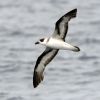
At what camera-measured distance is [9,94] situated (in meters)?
19.8

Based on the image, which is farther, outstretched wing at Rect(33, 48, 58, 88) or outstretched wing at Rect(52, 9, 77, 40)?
outstretched wing at Rect(33, 48, 58, 88)

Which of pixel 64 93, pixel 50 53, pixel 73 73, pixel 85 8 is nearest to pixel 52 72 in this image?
pixel 73 73

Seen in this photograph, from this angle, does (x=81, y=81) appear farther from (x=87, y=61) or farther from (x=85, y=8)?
(x=85, y=8)

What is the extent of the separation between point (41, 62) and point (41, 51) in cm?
889

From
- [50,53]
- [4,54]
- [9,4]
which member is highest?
[50,53]

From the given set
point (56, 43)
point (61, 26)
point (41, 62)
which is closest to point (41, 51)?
point (41, 62)

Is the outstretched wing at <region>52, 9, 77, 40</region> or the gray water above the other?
the outstretched wing at <region>52, 9, 77, 40</region>

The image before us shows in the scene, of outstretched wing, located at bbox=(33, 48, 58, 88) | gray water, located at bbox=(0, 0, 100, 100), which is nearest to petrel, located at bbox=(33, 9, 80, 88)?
outstretched wing, located at bbox=(33, 48, 58, 88)

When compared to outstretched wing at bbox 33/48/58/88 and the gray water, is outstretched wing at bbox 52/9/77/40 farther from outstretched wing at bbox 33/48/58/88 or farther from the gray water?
the gray water

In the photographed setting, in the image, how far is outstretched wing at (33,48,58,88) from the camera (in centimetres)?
1555

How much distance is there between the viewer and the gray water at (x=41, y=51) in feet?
65.9

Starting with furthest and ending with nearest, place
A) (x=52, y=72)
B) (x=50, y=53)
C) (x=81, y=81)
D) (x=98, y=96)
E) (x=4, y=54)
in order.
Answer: (x=4, y=54) < (x=52, y=72) < (x=81, y=81) < (x=98, y=96) < (x=50, y=53)

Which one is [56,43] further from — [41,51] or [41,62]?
[41,51]

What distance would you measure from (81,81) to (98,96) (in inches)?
76.3
